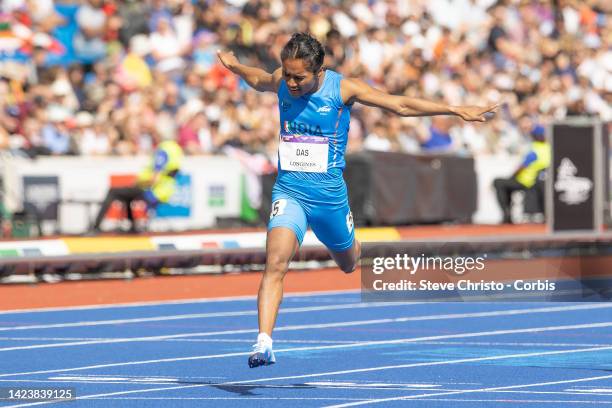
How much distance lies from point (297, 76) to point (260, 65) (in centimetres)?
1827

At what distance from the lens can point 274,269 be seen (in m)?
11.4

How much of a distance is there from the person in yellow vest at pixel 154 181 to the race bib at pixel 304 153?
11.8 meters

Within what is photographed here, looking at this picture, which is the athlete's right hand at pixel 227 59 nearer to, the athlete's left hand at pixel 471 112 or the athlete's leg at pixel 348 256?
the athlete's leg at pixel 348 256

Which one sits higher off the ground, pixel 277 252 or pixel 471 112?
pixel 471 112

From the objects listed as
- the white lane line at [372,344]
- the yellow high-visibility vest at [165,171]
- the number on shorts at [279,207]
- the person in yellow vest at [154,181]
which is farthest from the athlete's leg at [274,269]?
the yellow high-visibility vest at [165,171]

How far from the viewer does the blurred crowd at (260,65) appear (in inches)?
1003

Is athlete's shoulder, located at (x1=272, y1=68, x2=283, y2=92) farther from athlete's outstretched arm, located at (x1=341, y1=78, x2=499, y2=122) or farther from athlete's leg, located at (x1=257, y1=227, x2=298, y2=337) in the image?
athlete's leg, located at (x1=257, y1=227, x2=298, y2=337)

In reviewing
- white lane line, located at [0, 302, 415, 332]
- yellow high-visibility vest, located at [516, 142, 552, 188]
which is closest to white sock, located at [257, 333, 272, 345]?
Answer: white lane line, located at [0, 302, 415, 332]

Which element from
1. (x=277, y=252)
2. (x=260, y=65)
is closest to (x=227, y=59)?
(x=277, y=252)

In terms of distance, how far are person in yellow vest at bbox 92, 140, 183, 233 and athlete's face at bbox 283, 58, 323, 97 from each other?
12.1 meters

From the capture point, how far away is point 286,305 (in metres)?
19.5

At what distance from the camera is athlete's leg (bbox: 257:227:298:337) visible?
443 inches

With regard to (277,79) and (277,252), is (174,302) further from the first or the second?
(277,252)

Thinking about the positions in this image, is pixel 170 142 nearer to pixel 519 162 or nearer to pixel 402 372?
pixel 519 162
